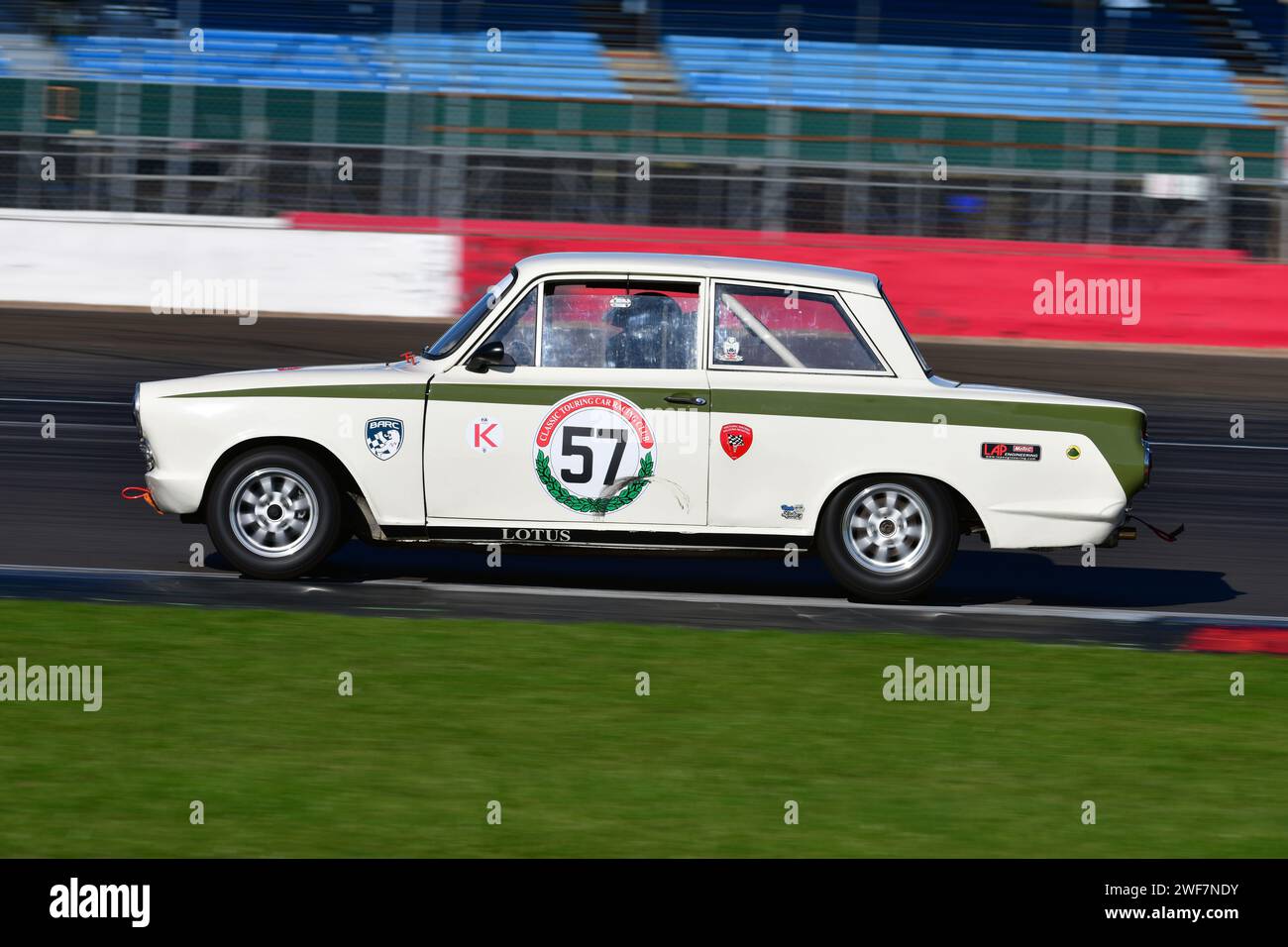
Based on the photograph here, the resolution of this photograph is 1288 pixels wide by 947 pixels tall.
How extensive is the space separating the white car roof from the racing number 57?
83 centimetres

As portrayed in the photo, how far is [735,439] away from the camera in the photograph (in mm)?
8500

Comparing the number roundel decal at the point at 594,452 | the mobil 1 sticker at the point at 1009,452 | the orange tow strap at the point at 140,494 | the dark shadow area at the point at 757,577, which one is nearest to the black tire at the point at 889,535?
the mobil 1 sticker at the point at 1009,452

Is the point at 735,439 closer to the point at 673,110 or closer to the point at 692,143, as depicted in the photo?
the point at 692,143

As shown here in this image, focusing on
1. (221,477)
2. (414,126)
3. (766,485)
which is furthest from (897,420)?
(414,126)

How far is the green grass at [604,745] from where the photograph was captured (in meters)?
5.32

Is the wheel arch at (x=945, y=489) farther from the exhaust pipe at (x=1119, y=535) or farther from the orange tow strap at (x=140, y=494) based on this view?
the orange tow strap at (x=140, y=494)

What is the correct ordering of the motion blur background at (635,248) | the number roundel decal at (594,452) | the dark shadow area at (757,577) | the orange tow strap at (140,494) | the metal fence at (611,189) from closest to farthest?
the motion blur background at (635,248) → the number roundel decal at (594,452) → the orange tow strap at (140,494) → the dark shadow area at (757,577) → the metal fence at (611,189)

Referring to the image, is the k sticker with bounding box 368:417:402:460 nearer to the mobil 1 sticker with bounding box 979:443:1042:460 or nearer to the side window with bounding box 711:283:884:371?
the side window with bounding box 711:283:884:371

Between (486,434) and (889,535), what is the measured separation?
200 centimetres

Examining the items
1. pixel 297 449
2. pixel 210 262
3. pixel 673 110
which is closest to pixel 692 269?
pixel 297 449

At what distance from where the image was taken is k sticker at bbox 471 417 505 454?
8492mm

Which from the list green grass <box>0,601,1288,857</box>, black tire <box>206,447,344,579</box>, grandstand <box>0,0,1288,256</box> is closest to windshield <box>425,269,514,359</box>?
black tire <box>206,447,344,579</box>

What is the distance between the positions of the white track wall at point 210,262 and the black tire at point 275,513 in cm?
1346

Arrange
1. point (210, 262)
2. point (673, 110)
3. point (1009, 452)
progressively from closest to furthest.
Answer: point (1009, 452) < point (210, 262) < point (673, 110)
